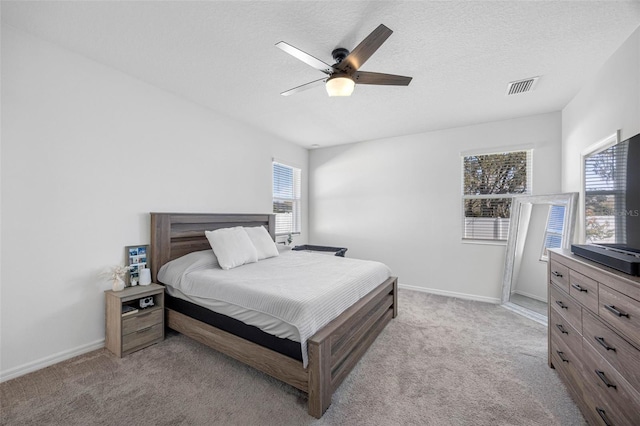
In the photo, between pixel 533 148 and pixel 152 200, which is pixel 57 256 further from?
pixel 533 148

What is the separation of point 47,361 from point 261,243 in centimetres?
211

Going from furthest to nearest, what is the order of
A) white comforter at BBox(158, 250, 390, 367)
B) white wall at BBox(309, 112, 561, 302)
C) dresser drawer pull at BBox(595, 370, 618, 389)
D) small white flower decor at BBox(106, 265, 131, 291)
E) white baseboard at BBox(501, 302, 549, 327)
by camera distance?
white wall at BBox(309, 112, 561, 302), white baseboard at BBox(501, 302, 549, 327), small white flower decor at BBox(106, 265, 131, 291), white comforter at BBox(158, 250, 390, 367), dresser drawer pull at BBox(595, 370, 618, 389)

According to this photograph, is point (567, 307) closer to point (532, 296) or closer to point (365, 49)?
point (532, 296)

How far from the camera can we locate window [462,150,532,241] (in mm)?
3672

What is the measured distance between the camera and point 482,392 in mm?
1870

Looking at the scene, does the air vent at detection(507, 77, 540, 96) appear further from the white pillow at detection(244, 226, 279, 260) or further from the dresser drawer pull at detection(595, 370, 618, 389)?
the white pillow at detection(244, 226, 279, 260)

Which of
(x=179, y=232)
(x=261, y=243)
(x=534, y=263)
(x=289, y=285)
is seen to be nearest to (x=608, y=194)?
(x=534, y=263)

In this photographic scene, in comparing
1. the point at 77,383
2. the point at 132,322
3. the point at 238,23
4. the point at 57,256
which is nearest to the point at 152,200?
the point at 57,256

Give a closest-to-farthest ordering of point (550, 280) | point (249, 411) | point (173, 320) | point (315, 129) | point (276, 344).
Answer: point (249, 411), point (276, 344), point (550, 280), point (173, 320), point (315, 129)

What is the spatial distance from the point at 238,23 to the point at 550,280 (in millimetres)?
3231

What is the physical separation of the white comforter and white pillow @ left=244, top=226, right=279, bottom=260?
144 millimetres

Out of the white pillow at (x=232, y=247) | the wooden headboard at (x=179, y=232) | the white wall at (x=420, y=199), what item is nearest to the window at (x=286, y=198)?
the white wall at (x=420, y=199)

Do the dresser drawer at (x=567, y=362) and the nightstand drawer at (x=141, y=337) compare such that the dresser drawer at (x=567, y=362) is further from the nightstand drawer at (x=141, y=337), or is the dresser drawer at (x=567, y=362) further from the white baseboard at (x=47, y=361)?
the white baseboard at (x=47, y=361)

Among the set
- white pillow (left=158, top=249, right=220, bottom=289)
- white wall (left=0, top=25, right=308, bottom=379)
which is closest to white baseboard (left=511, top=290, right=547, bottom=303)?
white pillow (left=158, top=249, right=220, bottom=289)
